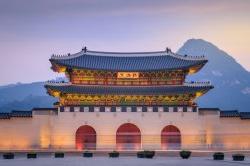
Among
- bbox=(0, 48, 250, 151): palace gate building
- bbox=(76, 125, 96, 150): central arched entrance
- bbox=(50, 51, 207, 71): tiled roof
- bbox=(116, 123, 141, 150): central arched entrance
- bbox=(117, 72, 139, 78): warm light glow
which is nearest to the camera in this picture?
bbox=(0, 48, 250, 151): palace gate building

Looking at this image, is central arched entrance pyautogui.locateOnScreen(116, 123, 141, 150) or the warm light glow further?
the warm light glow

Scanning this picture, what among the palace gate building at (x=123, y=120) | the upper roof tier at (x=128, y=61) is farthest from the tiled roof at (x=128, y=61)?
the palace gate building at (x=123, y=120)

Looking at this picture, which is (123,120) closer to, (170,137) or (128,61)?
(170,137)

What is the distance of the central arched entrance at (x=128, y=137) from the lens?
4972 cm

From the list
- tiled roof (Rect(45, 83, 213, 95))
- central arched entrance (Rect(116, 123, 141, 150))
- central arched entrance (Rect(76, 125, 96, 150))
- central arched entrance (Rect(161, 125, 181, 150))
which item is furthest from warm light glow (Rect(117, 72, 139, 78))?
central arched entrance (Rect(161, 125, 181, 150))

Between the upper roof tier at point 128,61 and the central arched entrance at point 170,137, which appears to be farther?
the upper roof tier at point 128,61

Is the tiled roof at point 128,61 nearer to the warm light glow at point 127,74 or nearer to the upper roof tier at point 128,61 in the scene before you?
the upper roof tier at point 128,61

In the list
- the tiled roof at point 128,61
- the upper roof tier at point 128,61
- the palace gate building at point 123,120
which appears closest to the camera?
the palace gate building at point 123,120

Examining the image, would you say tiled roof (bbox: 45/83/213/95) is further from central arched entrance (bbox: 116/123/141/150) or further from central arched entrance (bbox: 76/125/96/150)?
central arched entrance (bbox: 76/125/96/150)

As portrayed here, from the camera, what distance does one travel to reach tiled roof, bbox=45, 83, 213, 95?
49.3 meters

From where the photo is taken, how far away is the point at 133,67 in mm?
52438

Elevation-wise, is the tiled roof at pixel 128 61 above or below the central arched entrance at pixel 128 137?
above

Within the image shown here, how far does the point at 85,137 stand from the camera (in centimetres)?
4972

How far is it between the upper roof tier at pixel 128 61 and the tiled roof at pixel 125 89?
7.55 feet
